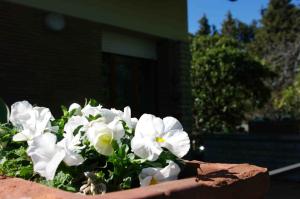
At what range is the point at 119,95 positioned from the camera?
798 centimetres

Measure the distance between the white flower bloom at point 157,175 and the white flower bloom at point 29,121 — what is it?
1.25 feet

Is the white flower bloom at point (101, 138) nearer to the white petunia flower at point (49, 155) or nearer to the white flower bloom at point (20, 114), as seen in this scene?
the white petunia flower at point (49, 155)

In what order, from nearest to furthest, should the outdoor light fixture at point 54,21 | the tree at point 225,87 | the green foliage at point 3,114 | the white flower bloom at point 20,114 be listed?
the white flower bloom at point 20,114 → the green foliage at point 3,114 → the outdoor light fixture at point 54,21 → the tree at point 225,87

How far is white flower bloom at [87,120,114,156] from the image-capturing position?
1.45 meters

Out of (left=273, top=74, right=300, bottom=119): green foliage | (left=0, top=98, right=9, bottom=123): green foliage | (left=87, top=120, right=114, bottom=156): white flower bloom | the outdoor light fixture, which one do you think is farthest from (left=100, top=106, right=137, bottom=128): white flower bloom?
(left=273, top=74, right=300, bottom=119): green foliage

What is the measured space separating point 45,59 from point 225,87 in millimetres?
9300

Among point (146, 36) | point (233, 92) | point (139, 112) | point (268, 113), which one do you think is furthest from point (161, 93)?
point (268, 113)

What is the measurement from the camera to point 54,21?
624cm

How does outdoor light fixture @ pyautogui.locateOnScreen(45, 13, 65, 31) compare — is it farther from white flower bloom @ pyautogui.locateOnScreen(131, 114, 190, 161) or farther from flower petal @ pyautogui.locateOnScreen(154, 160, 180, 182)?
flower petal @ pyautogui.locateOnScreen(154, 160, 180, 182)

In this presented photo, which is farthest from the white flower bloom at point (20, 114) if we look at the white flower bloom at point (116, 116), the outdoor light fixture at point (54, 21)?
the outdoor light fixture at point (54, 21)

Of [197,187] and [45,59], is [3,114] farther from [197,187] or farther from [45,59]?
[45,59]

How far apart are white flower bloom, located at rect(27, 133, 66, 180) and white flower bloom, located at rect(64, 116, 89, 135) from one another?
0.60 ft

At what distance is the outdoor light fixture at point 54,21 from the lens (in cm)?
619

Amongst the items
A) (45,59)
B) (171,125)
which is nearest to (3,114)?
(171,125)
